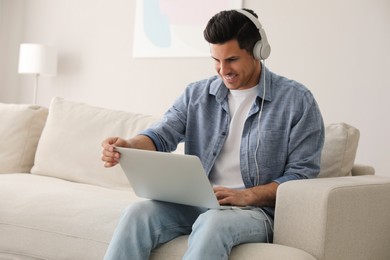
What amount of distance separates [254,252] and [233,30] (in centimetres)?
68

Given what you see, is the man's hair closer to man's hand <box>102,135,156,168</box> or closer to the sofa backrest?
man's hand <box>102,135,156,168</box>

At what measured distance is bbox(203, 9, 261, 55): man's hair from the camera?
6.08 feet

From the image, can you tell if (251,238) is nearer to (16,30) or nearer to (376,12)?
(376,12)

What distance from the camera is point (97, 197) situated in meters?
2.26

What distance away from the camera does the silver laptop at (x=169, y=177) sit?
1578 mm

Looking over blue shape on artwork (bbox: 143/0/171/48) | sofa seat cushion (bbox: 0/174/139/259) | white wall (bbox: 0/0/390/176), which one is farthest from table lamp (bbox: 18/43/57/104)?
sofa seat cushion (bbox: 0/174/139/259)

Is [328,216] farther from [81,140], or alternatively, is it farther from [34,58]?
[34,58]

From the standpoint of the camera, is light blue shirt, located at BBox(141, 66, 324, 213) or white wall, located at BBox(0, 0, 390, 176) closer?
light blue shirt, located at BBox(141, 66, 324, 213)

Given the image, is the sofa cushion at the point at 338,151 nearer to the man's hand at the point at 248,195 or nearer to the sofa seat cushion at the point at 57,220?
the man's hand at the point at 248,195

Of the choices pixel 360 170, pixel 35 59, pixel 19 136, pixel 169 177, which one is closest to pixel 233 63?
pixel 169 177

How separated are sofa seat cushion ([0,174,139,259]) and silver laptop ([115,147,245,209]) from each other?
0.33 meters

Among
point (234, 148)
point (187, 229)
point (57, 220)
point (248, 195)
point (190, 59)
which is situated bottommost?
point (57, 220)

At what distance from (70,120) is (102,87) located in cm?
182

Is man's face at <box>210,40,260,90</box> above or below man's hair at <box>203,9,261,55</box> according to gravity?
below
